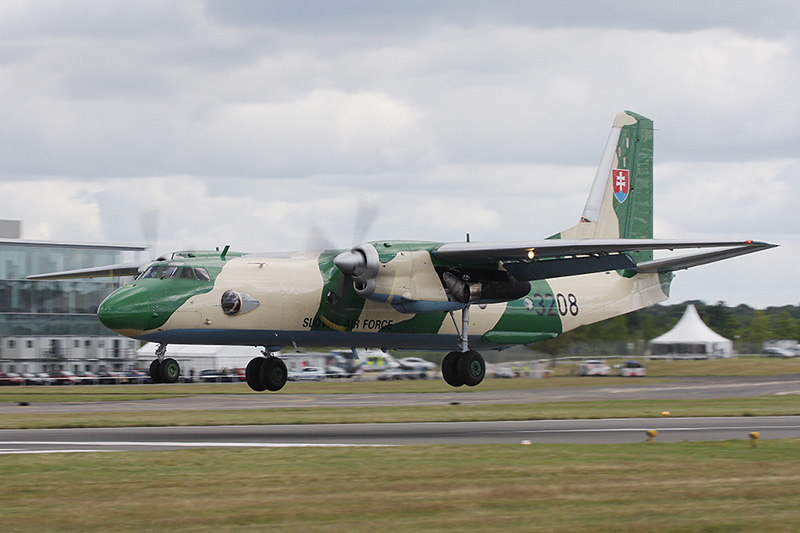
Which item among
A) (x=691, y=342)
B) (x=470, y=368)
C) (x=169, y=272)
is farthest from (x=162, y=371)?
(x=691, y=342)

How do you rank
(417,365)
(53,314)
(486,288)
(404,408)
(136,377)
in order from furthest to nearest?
(417,365) < (53,314) < (136,377) < (404,408) < (486,288)

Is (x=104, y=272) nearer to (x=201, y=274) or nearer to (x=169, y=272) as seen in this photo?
(x=169, y=272)

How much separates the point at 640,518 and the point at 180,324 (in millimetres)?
14129

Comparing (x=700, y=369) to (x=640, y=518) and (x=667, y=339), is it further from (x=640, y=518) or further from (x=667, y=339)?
(x=640, y=518)

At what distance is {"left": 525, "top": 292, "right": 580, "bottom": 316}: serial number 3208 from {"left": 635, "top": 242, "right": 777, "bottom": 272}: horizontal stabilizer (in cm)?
244

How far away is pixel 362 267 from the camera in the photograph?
86.3 ft

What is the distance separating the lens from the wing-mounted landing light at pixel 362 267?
26.2m

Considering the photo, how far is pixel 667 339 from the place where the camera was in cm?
6412

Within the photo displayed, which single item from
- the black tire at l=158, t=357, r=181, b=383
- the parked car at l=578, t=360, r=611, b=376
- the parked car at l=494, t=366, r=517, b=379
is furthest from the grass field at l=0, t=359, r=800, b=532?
the parked car at l=578, t=360, r=611, b=376

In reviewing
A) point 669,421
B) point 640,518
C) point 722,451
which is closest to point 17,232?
point 669,421

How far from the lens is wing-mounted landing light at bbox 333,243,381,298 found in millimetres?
26188

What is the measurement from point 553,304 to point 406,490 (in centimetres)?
1665

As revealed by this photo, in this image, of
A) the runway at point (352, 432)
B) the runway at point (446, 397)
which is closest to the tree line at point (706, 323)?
the runway at point (446, 397)

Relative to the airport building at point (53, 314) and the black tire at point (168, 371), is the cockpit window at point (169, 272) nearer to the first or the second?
the black tire at point (168, 371)
